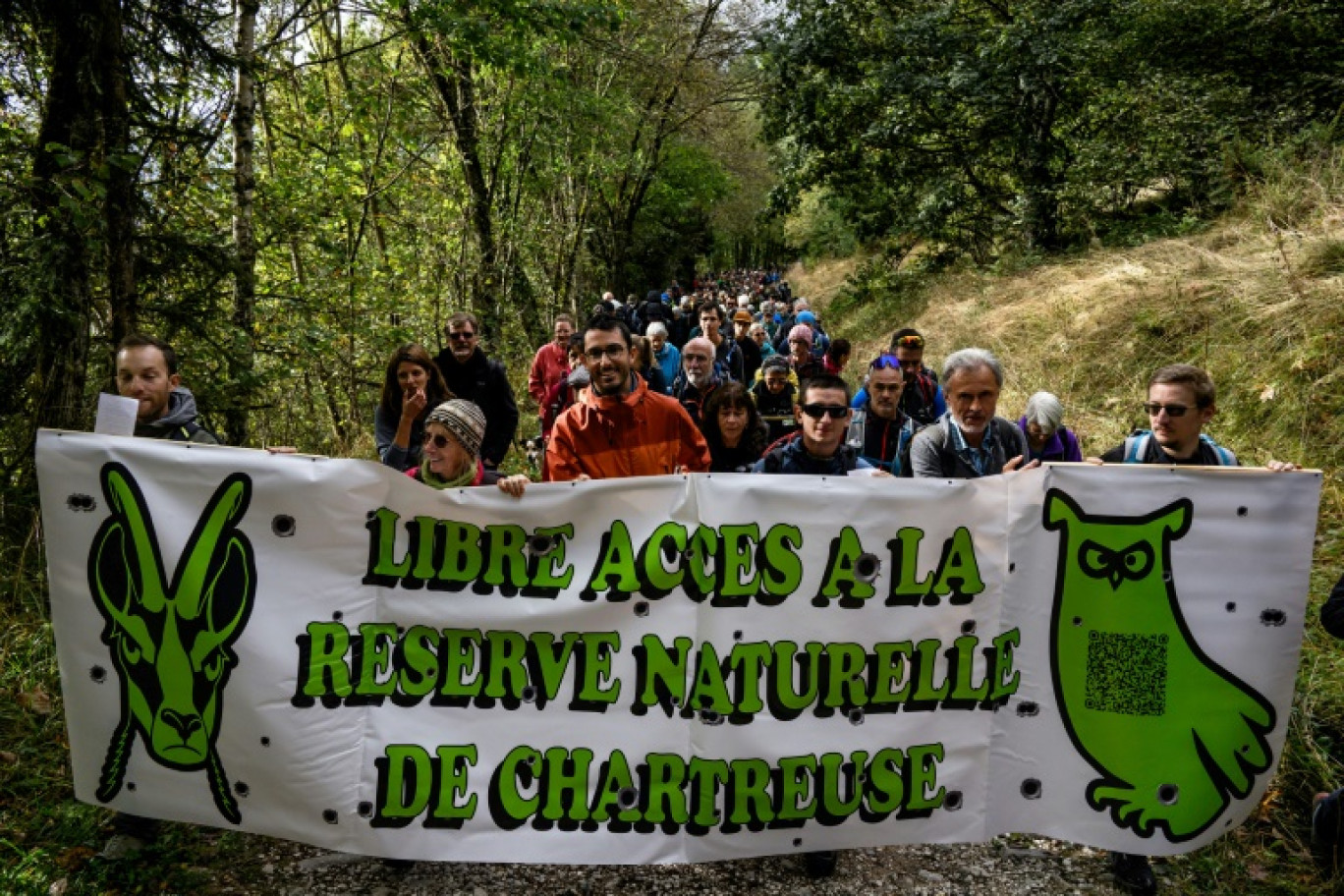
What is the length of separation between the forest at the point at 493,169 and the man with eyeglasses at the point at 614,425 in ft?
8.57

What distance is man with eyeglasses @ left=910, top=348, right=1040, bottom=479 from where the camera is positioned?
3.60 metres

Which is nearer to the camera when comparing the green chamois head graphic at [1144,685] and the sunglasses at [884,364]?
the green chamois head graphic at [1144,685]

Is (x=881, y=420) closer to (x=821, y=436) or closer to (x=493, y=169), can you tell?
(x=821, y=436)

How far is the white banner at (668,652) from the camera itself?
3.01 meters

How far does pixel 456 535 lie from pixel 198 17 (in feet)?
16.0

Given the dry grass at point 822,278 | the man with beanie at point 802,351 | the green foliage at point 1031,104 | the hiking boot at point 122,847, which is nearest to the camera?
the hiking boot at point 122,847

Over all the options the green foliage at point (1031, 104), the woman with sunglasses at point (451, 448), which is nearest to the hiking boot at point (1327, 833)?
the woman with sunglasses at point (451, 448)

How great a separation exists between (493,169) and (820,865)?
13590 mm

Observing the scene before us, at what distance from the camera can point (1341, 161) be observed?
8805 mm

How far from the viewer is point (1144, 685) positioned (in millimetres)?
3176

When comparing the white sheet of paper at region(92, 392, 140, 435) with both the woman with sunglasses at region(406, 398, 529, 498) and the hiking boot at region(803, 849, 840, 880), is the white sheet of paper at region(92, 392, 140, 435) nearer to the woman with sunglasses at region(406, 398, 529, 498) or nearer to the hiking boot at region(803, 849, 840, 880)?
the woman with sunglasses at region(406, 398, 529, 498)

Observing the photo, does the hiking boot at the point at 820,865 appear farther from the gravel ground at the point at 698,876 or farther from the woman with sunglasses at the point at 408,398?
the woman with sunglasses at the point at 408,398

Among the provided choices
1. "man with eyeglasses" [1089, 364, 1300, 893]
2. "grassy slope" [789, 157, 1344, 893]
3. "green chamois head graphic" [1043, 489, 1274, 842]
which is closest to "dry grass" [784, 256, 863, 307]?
"grassy slope" [789, 157, 1344, 893]

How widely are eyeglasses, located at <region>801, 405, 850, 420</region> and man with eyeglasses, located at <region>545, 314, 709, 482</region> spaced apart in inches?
30.0
